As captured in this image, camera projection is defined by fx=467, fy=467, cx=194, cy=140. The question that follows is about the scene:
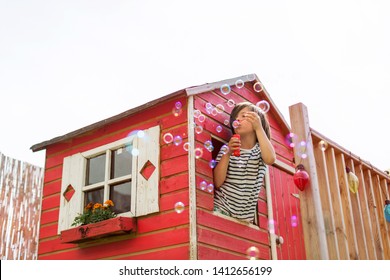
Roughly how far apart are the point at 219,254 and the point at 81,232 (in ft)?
5.03

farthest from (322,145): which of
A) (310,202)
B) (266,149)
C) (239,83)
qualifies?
(239,83)

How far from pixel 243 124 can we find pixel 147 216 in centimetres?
138

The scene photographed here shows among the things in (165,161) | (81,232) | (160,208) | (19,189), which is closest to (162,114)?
(165,161)

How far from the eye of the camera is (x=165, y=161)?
4.80m

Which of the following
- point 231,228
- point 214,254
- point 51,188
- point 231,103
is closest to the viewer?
point 214,254

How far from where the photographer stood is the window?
4.84 m

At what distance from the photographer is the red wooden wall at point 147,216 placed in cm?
446

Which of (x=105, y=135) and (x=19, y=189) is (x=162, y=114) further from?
(x=19, y=189)

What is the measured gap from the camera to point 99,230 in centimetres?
478

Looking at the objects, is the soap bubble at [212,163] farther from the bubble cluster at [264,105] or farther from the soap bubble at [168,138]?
the bubble cluster at [264,105]

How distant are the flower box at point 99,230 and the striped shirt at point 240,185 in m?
0.92

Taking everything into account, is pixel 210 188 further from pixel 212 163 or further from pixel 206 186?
pixel 212 163

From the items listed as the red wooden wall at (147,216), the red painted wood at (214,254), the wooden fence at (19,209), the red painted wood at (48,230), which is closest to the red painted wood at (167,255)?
the red wooden wall at (147,216)

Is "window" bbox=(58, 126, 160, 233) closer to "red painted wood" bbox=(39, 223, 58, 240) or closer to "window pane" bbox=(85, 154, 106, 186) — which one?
"window pane" bbox=(85, 154, 106, 186)
